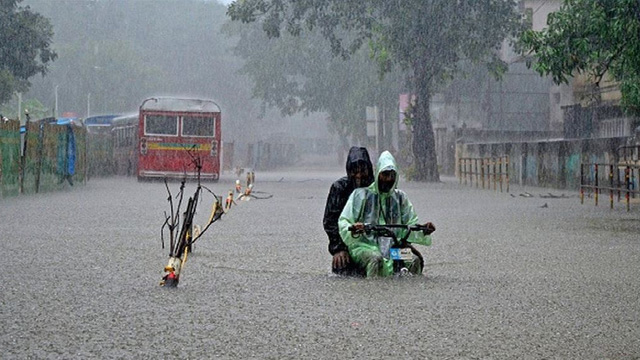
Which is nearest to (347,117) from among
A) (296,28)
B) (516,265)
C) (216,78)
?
(296,28)

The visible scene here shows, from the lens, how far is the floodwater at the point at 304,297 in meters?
6.87

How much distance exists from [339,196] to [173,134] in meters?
28.0

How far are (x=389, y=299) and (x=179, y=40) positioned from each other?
11011 centimetres

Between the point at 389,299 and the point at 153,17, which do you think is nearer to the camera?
the point at 389,299

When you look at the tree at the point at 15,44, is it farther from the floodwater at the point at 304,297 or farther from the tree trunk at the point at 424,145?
the floodwater at the point at 304,297

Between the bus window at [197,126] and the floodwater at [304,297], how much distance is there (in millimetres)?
21152

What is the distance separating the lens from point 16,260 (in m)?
11.7

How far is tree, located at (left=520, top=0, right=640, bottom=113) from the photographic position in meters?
18.6

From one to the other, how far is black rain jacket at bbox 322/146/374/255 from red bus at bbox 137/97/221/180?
2737 centimetres

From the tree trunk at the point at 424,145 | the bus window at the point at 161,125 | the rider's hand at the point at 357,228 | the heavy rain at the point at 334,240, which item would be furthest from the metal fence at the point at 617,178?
the bus window at the point at 161,125

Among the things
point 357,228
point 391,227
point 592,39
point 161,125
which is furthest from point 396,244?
point 161,125

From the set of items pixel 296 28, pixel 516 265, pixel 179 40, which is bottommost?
pixel 516 265

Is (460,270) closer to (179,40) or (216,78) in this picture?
(216,78)

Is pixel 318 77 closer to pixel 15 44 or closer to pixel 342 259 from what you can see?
pixel 15 44
